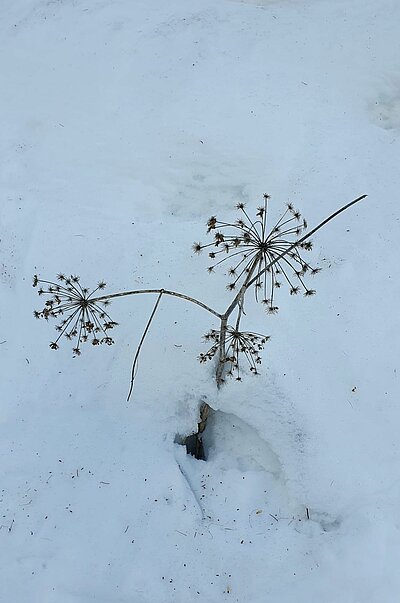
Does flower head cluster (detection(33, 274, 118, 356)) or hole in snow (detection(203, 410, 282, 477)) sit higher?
flower head cluster (detection(33, 274, 118, 356))

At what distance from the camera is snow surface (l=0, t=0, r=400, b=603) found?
12.2ft

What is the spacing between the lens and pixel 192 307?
14.2ft

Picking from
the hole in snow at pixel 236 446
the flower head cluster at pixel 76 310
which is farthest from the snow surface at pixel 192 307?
the flower head cluster at pixel 76 310

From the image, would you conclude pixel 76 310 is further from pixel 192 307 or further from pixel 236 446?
pixel 236 446

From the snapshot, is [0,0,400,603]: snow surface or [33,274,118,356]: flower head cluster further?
[0,0,400,603]: snow surface

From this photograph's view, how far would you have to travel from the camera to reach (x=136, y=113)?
5.11 m

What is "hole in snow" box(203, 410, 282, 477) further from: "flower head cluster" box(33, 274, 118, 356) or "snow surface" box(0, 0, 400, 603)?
"flower head cluster" box(33, 274, 118, 356)

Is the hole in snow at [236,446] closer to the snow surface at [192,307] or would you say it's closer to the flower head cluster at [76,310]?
the snow surface at [192,307]

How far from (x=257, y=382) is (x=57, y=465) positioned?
5.30 ft

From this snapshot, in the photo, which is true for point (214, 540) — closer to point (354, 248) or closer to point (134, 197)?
point (354, 248)

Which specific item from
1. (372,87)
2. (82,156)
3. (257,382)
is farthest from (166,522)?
(372,87)

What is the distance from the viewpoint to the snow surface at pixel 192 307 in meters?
3.72

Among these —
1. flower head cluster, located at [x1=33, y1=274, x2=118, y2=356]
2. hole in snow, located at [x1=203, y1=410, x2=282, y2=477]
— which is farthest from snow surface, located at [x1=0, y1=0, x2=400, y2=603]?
flower head cluster, located at [x1=33, y1=274, x2=118, y2=356]

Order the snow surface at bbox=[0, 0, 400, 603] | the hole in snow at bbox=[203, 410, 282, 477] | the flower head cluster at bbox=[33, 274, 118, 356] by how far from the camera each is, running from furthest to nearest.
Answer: the hole in snow at bbox=[203, 410, 282, 477] < the snow surface at bbox=[0, 0, 400, 603] < the flower head cluster at bbox=[33, 274, 118, 356]
